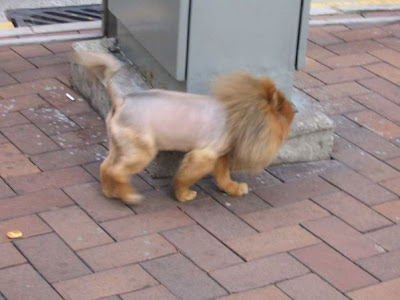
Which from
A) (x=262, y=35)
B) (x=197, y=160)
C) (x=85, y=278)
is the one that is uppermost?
(x=262, y=35)

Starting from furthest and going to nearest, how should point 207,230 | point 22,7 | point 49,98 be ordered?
1. point 22,7
2. point 49,98
3. point 207,230

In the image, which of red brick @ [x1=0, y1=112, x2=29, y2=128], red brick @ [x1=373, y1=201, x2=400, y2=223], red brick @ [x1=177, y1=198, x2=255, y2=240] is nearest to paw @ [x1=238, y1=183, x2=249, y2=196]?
red brick @ [x1=177, y1=198, x2=255, y2=240]

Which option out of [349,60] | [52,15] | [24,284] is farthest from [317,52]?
[24,284]

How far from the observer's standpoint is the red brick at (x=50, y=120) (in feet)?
16.9

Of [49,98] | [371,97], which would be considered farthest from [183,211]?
[371,97]

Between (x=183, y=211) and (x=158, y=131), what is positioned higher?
(x=158, y=131)

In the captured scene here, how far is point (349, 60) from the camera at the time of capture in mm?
6262

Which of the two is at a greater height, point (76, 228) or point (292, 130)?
point (292, 130)

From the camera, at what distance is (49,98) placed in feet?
18.0

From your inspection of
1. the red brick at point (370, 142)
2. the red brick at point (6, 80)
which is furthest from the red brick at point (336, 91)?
the red brick at point (6, 80)

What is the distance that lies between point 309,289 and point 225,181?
33.2 inches

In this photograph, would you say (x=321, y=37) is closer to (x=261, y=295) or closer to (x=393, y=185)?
(x=393, y=185)

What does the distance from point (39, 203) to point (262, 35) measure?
136cm

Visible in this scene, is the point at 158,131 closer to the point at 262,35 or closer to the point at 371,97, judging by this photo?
the point at 262,35
